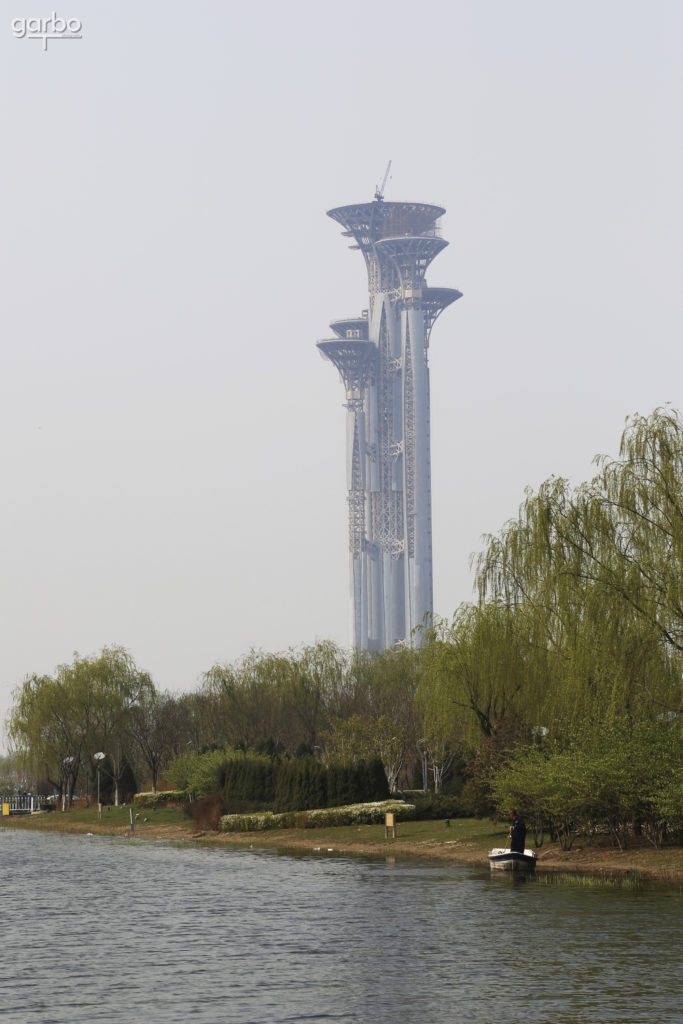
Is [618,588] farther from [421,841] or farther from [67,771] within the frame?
[67,771]

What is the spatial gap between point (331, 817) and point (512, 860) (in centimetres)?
2140

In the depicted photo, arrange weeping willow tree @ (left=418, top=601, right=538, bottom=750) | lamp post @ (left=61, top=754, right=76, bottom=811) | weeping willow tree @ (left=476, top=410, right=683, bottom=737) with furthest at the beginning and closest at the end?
1. lamp post @ (left=61, top=754, right=76, bottom=811)
2. weeping willow tree @ (left=418, top=601, right=538, bottom=750)
3. weeping willow tree @ (left=476, top=410, right=683, bottom=737)

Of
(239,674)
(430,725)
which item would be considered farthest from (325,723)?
(430,725)

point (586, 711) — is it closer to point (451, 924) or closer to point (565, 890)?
point (565, 890)

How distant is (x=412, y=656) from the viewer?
10188cm

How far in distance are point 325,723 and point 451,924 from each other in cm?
6606

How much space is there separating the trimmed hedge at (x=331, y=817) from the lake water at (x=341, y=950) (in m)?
16.3

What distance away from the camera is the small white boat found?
39.5 metres

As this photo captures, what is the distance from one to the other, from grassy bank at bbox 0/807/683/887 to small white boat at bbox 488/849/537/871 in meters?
0.88

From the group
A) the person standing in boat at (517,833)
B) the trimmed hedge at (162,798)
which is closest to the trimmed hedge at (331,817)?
the trimmed hedge at (162,798)

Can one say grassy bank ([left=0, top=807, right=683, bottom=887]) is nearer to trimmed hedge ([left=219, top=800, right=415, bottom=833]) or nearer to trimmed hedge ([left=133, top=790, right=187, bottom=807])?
trimmed hedge ([left=219, top=800, right=415, bottom=833])

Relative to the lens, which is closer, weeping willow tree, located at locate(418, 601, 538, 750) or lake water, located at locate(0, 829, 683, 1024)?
lake water, located at locate(0, 829, 683, 1024)

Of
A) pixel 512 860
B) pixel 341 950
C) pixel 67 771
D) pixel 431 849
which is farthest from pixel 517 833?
pixel 67 771

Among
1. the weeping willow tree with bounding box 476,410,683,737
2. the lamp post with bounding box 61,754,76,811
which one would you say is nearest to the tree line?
the weeping willow tree with bounding box 476,410,683,737
